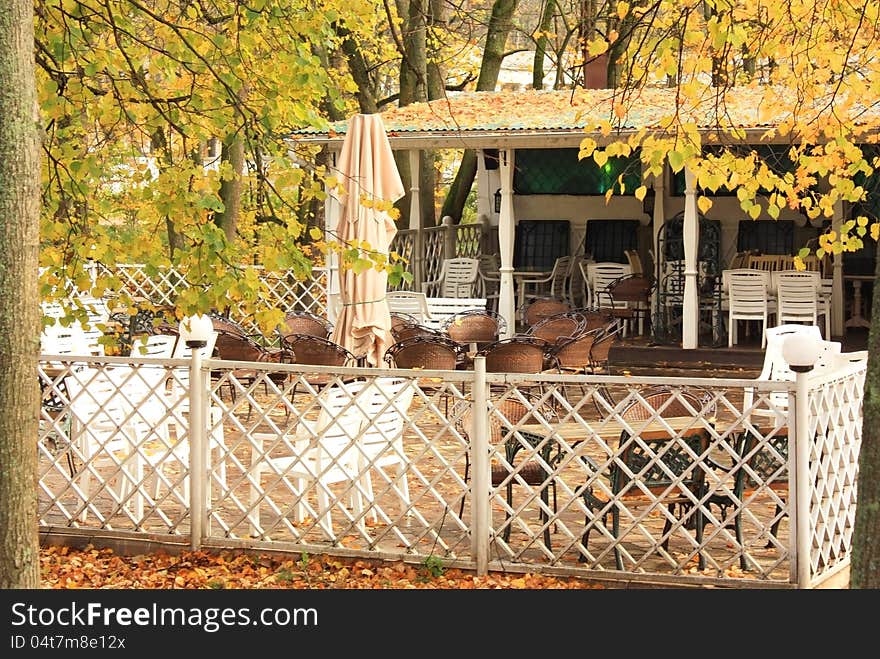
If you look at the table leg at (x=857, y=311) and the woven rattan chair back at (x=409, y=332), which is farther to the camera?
the table leg at (x=857, y=311)

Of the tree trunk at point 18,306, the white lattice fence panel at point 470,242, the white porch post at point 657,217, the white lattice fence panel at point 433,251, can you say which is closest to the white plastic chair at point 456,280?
the white lattice fence panel at point 433,251

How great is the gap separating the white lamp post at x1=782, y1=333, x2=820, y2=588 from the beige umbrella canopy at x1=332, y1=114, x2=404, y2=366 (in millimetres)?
5524

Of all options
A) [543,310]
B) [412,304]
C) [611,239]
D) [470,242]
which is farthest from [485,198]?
[543,310]

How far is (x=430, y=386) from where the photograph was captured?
12.9 m

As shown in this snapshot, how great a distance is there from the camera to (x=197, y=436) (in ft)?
25.6

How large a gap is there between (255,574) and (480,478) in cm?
138

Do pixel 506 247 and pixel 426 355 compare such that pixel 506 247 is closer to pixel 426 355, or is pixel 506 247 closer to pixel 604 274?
pixel 604 274

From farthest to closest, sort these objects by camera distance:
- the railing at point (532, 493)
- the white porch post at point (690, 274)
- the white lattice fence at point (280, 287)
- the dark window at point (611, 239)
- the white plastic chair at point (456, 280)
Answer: the dark window at point (611, 239)
the white plastic chair at point (456, 280)
the white lattice fence at point (280, 287)
the white porch post at point (690, 274)
the railing at point (532, 493)

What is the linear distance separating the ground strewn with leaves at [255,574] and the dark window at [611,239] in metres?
13.0

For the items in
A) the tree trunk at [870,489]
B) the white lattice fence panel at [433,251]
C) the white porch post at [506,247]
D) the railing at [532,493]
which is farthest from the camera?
the white lattice fence panel at [433,251]

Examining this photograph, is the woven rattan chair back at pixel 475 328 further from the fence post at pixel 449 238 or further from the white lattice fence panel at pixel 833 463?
the fence post at pixel 449 238

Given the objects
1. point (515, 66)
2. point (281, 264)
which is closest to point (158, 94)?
point (281, 264)

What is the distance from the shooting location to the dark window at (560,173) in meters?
20.3

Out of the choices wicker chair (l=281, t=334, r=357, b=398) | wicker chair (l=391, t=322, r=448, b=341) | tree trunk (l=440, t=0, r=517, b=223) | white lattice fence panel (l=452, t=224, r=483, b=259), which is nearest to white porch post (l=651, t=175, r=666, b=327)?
white lattice fence panel (l=452, t=224, r=483, b=259)
